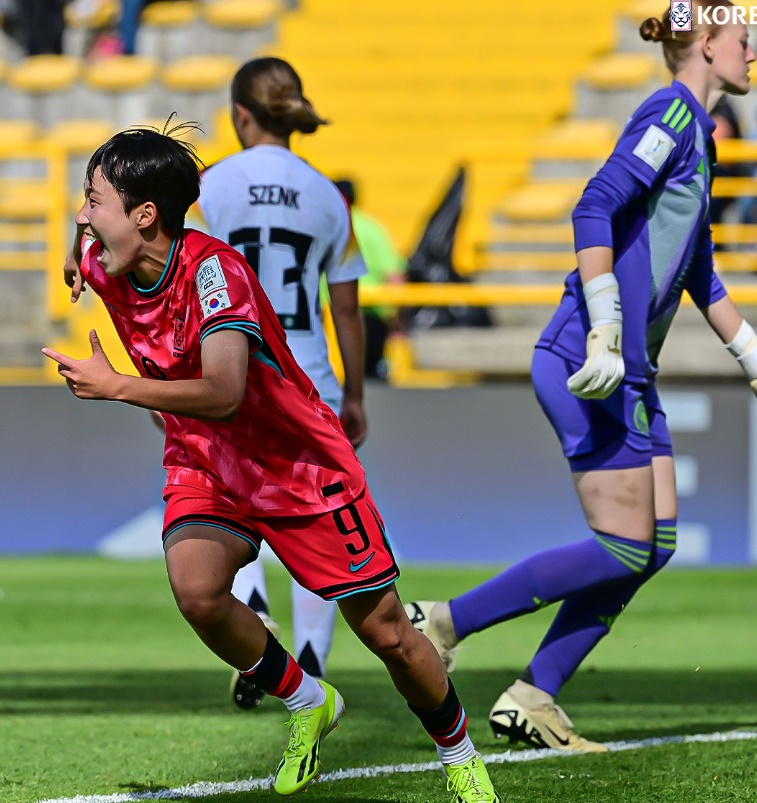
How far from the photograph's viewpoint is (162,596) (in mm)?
9859

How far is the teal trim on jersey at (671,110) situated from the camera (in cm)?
508

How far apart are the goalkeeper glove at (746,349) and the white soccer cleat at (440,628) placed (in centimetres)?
126

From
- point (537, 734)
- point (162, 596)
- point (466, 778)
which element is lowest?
point (162, 596)

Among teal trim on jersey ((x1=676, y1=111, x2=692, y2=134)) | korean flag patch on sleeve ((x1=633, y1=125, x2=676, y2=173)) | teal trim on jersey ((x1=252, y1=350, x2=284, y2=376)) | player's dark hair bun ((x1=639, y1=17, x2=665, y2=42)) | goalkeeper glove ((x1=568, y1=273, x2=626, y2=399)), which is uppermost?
player's dark hair bun ((x1=639, y1=17, x2=665, y2=42))

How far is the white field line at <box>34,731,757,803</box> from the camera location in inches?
173

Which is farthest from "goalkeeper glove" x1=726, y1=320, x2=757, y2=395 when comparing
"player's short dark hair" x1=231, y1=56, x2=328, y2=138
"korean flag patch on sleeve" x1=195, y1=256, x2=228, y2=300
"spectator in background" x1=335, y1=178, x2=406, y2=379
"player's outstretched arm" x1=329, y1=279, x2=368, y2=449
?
"spectator in background" x1=335, y1=178, x2=406, y2=379

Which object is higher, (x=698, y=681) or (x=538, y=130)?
(x=538, y=130)

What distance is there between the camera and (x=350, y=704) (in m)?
6.20

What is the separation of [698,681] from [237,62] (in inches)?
484

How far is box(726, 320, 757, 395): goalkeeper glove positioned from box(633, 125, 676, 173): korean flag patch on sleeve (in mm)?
769

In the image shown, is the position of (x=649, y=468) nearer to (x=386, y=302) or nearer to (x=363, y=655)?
(x=363, y=655)

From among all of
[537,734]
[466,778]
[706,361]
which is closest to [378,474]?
[706,361]

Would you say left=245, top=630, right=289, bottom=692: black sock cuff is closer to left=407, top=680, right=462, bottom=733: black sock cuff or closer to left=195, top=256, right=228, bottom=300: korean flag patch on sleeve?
left=407, top=680, right=462, bottom=733: black sock cuff

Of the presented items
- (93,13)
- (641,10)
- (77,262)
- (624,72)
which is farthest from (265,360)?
(93,13)
